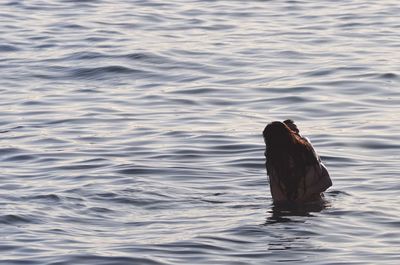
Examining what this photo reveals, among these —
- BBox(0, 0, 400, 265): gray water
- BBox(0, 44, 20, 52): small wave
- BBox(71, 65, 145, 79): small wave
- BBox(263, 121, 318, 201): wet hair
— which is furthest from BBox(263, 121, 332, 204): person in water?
BBox(0, 44, 20, 52): small wave

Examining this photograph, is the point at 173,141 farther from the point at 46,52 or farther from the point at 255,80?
the point at 46,52

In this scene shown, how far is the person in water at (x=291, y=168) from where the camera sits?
40.4 feet

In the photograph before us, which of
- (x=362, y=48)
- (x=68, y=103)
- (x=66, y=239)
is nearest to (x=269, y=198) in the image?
(x=66, y=239)

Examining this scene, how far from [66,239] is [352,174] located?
3549 millimetres

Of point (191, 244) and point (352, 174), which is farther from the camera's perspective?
point (352, 174)

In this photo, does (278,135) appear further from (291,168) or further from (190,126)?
(190,126)

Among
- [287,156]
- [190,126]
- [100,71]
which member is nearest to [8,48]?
[100,71]

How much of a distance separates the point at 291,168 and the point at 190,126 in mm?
4198

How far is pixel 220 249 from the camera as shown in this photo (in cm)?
1141

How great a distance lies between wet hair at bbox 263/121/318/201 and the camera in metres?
12.2

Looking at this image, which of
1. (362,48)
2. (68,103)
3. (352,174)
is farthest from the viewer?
(362,48)

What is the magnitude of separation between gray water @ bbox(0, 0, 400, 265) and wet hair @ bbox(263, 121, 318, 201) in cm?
30

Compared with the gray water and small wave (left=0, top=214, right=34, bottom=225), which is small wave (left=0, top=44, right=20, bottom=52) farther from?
small wave (left=0, top=214, right=34, bottom=225)

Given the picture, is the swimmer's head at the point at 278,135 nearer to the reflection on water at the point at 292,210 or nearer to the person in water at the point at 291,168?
the person in water at the point at 291,168
